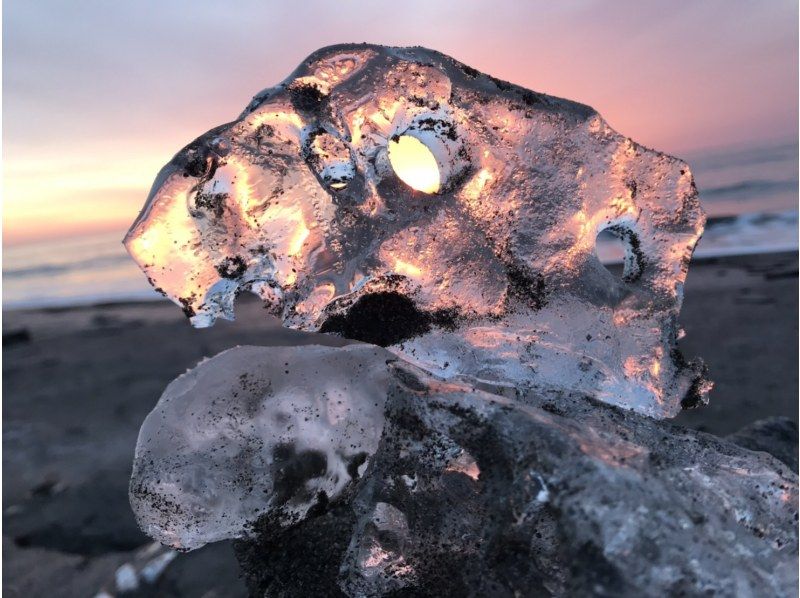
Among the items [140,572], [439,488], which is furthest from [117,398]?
[439,488]

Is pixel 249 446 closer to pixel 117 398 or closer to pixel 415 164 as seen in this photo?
pixel 415 164

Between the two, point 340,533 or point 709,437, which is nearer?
point 709,437

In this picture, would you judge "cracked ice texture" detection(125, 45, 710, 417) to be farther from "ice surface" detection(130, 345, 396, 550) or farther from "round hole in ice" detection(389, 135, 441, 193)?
"ice surface" detection(130, 345, 396, 550)

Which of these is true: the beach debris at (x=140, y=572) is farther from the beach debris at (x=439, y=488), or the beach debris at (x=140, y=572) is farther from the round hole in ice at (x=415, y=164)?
the round hole in ice at (x=415, y=164)

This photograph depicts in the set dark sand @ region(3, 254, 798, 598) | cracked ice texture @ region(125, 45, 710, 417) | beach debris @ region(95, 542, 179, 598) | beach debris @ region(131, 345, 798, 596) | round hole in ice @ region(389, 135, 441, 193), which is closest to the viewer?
beach debris @ region(131, 345, 798, 596)

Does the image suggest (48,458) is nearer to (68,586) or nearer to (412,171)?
(68,586)

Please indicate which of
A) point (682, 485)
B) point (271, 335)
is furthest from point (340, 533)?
point (271, 335)

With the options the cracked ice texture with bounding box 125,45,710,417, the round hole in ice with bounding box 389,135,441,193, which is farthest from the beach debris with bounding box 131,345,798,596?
the round hole in ice with bounding box 389,135,441,193
